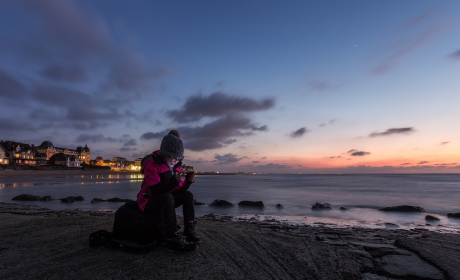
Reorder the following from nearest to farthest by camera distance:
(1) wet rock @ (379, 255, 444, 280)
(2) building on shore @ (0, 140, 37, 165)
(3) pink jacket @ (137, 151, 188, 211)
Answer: (1) wet rock @ (379, 255, 444, 280) < (3) pink jacket @ (137, 151, 188, 211) < (2) building on shore @ (0, 140, 37, 165)

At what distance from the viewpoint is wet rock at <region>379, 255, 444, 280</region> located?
3464 millimetres

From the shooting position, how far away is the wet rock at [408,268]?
3.46m

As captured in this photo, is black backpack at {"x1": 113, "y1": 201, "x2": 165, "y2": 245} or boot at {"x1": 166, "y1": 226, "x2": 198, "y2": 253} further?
black backpack at {"x1": 113, "y1": 201, "x2": 165, "y2": 245}

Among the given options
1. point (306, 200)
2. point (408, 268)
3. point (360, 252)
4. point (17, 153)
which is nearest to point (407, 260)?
point (408, 268)

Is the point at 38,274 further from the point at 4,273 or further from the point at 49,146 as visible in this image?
the point at 49,146

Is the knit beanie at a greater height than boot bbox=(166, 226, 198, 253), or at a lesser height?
greater

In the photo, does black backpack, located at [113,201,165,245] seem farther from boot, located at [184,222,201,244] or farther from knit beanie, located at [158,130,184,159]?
knit beanie, located at [158,130,184,159]

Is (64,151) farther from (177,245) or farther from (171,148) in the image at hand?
(177,245)

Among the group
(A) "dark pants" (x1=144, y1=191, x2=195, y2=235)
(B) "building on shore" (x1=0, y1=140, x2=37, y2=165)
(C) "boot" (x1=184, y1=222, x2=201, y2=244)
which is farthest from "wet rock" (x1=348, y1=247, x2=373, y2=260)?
(B) "building on shore" (x1=0, y1=140, x2=37, y2=165)

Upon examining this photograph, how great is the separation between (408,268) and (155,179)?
14.0 ft

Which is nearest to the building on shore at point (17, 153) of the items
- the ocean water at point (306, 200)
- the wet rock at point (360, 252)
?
the ocean water at point (306, 200)

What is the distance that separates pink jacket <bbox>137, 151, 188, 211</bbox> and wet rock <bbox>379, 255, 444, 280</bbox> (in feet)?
11.7

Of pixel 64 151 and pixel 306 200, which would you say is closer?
pixel 306 200

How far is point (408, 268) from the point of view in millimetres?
3703
